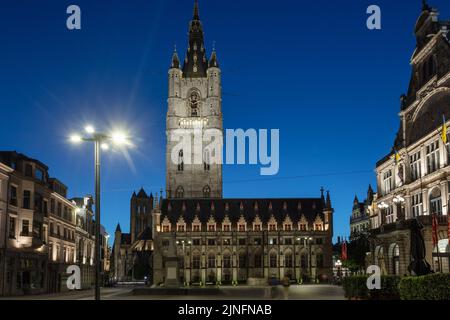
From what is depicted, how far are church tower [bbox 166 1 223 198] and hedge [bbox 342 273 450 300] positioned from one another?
338ft

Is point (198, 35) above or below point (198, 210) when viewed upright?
above

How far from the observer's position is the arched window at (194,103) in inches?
5837

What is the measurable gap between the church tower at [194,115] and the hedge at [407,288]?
103 m

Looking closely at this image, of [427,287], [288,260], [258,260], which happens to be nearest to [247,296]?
[427,287]

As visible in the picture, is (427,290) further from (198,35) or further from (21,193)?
(198,35)

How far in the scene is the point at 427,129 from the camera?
197ft

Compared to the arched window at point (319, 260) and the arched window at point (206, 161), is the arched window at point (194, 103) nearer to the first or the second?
the arched window at point (206, 161)

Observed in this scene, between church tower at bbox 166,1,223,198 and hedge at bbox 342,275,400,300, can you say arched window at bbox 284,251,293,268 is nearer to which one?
church tower at bbox 166,1,223,198

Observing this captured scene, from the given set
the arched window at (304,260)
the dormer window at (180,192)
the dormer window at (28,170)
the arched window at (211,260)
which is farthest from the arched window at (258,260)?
the dormer window at (28,170)

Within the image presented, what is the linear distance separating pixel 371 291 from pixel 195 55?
129933 millimetres

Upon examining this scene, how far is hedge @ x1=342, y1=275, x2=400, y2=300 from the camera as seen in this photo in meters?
32.5
